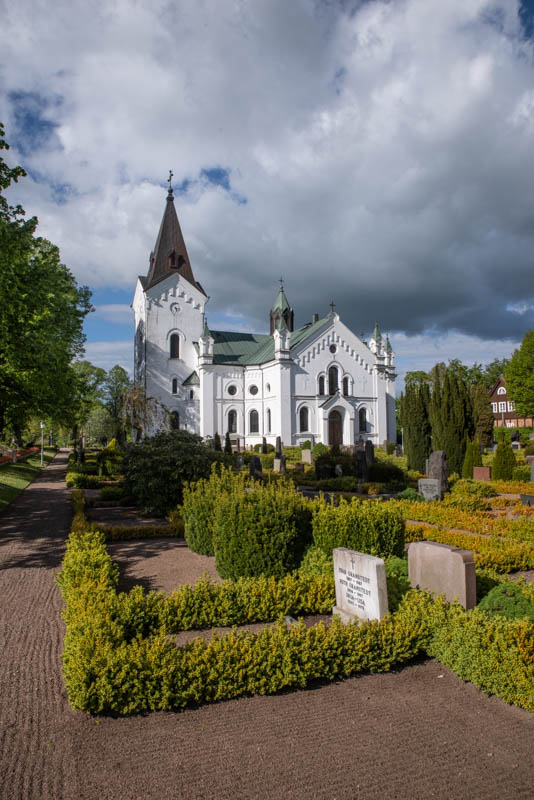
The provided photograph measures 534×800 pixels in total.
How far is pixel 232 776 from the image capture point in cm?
343

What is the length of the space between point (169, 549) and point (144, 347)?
34399mm

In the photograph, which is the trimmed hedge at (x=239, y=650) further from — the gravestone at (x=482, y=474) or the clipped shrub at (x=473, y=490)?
the gravestone at (x=482, y=474)

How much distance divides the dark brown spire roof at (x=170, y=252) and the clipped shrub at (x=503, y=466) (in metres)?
31.2

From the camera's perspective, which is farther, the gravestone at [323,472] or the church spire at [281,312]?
the church spire at [281,312]

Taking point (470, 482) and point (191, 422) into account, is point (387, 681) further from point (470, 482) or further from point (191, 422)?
point (191, 422)

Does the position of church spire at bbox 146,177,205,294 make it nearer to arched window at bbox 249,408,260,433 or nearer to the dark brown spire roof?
the dark brown spire roof

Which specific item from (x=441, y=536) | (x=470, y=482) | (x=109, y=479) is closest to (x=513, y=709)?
(x=441, y=536)

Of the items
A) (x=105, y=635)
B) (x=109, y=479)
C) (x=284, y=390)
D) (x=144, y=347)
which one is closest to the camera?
(x=105, y=635)

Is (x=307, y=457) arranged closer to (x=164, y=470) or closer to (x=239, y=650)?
(x=164, y=470)

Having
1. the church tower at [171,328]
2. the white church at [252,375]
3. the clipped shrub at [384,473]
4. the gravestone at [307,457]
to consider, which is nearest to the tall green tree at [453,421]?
the clipped shrub at [384,473]

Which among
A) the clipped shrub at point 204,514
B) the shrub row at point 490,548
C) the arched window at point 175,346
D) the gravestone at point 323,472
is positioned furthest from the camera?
the arched window at point 175,346

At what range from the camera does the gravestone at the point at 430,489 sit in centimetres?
1472

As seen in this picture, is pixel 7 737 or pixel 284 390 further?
pixel 284 390

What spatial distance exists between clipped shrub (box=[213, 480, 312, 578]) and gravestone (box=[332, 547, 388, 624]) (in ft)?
4.80
